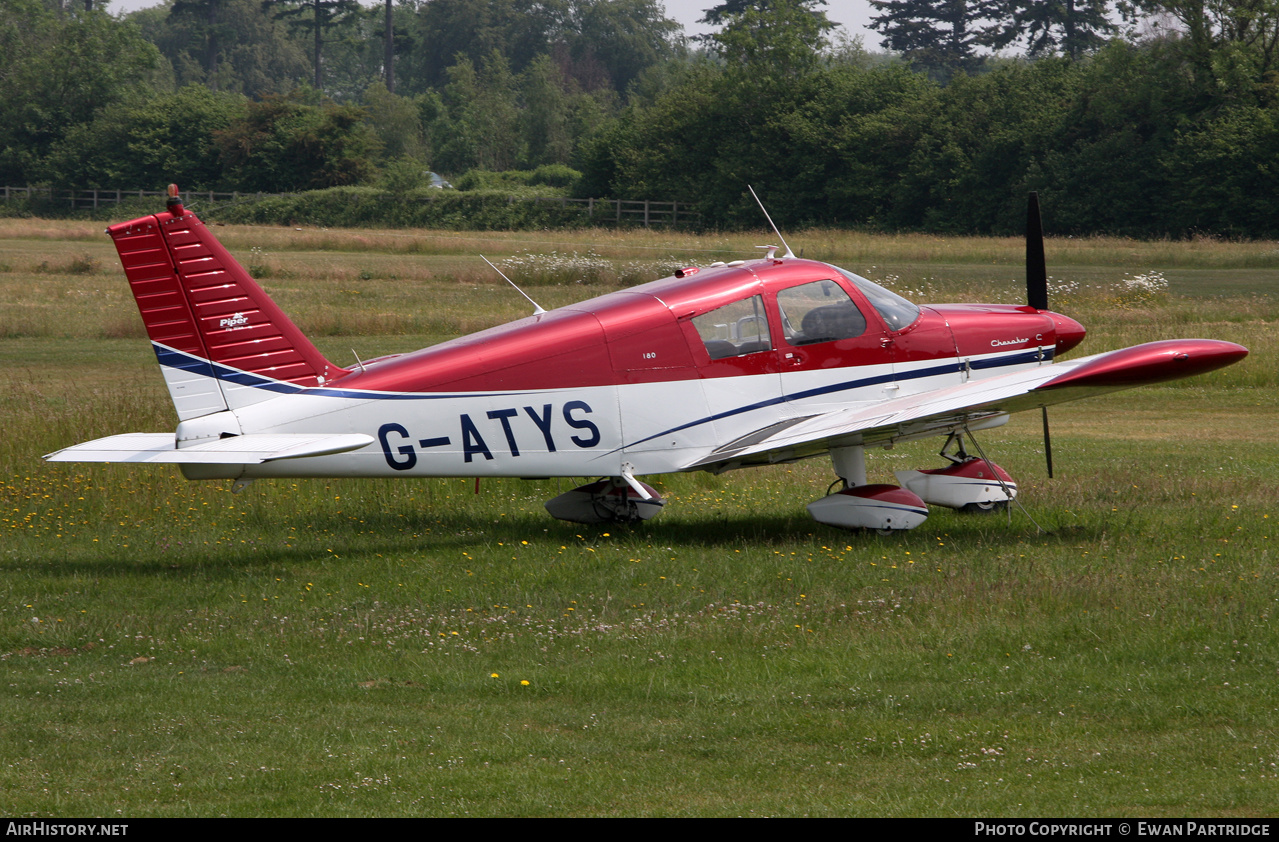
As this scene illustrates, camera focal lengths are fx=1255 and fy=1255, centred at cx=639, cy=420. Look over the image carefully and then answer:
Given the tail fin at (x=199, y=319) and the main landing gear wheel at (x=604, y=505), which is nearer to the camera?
the tail fin at (x=199, y=319)

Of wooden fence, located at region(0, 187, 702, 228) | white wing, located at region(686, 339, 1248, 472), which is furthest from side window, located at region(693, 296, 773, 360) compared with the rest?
wooden fence, located at region(0, 187, 702, 228)

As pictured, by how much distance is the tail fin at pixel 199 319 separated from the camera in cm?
952

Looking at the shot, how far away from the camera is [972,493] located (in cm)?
1109

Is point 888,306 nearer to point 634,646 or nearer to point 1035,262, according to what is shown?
point 1035,262

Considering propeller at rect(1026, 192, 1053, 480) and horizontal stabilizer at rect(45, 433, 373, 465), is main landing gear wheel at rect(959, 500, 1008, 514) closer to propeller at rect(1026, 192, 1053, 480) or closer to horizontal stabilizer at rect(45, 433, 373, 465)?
propeller at rect(1026, 192, 1053, 480)

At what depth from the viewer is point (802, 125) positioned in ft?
236

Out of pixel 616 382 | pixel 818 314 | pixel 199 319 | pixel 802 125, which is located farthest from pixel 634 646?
pixel 802 125

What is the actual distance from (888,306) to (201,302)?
5.61 m

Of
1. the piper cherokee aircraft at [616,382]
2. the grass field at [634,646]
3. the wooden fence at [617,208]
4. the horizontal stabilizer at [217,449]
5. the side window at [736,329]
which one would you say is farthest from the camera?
the wooden fence at [617,208]

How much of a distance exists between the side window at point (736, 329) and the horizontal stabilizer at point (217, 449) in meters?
2.87

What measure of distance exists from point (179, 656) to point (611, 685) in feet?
9.00

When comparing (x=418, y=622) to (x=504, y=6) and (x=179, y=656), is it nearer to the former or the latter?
(x=179, y=656)

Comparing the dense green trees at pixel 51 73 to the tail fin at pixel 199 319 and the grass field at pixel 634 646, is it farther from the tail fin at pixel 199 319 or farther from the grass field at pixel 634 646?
the tail fin at pixel 199 319

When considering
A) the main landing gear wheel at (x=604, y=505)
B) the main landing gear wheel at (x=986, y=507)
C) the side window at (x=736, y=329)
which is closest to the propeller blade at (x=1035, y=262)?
the main landing gear wheel at (x=986, y=507)
